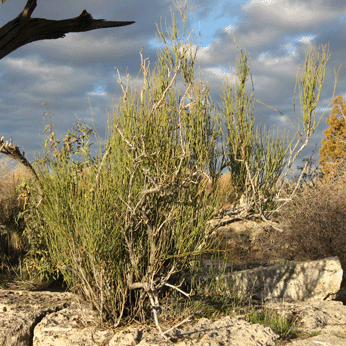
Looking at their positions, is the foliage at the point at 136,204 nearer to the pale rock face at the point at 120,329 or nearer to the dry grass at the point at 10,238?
the pale rock face at the point at 120,329

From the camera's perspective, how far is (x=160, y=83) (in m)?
4.53

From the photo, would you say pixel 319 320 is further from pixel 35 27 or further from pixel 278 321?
pixel 35 27

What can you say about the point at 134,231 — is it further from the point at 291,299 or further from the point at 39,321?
the point at 291,299

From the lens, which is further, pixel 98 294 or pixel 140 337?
pixel 98 294

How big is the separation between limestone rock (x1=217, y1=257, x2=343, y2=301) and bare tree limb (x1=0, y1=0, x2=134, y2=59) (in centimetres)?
518

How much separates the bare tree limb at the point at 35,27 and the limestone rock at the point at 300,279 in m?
5.18

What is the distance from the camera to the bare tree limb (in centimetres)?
708

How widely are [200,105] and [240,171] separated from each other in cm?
111

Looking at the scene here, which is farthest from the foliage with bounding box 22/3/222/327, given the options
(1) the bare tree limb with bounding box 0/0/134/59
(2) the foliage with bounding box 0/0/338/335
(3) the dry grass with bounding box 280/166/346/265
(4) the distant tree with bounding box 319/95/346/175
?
(4) the distant tree with bounding box 319/95/346/175

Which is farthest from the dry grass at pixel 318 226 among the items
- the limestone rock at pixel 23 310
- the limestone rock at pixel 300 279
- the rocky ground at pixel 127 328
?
the limestone rock at pixel 23 310

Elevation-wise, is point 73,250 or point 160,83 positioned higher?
point 160,83

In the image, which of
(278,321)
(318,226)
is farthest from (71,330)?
(318,226)

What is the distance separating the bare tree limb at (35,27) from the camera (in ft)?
23.2

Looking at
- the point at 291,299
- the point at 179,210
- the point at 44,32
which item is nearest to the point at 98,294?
the point at 179,210
